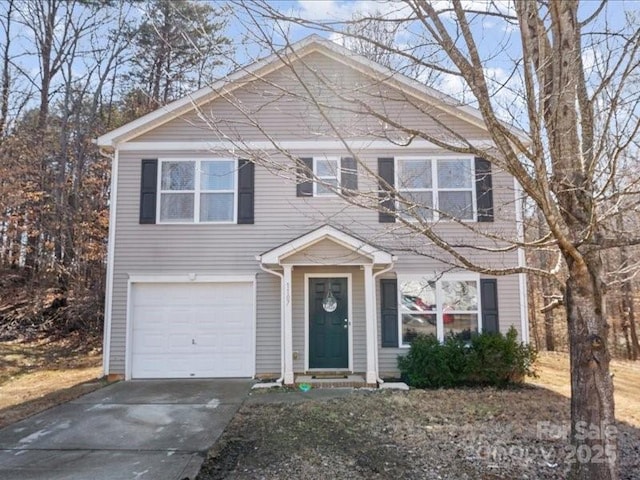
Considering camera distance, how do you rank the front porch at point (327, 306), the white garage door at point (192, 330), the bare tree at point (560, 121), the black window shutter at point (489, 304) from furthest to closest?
the white garage door at point (192, 330) < the black window shutter at point (489, 304) < the front porch at point (327, 306) < the bare tree at point (560, 121)

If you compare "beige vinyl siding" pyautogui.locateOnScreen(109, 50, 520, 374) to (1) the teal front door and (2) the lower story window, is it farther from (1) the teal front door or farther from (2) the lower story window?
(2) the lower story window

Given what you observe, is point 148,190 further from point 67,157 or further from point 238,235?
point 67,157

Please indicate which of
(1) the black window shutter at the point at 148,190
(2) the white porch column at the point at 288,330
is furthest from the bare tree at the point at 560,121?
(1) the black window shutter at the point at 148,190

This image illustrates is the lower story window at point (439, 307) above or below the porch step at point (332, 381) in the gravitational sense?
above

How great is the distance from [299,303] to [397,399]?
282 cm

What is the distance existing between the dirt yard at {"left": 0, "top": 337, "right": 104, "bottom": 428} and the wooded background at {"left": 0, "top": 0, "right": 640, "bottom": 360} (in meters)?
1.04

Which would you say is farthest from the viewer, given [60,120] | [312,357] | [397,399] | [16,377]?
[60,120]

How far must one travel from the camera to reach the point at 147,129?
9141 mm

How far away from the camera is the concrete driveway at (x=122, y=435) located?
4367mm

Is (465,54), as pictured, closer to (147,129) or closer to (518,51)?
(518,51)

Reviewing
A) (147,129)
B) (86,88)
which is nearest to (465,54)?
(147,129)

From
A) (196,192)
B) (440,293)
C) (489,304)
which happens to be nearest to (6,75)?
(196,192)

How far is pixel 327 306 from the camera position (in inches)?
350

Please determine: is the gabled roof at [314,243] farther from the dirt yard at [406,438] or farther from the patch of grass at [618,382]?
the patch of grass at [618,382]
